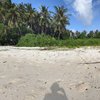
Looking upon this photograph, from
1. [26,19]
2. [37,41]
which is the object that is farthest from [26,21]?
[37,41]

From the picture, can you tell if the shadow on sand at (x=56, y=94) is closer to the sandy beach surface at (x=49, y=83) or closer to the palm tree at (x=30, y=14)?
the sandy beach surface at (x=49, y=83)

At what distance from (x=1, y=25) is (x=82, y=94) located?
6881cm

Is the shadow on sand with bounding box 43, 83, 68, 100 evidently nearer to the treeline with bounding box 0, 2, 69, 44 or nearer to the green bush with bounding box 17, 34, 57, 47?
the green bush with bounding box 17, 34, 57, 47

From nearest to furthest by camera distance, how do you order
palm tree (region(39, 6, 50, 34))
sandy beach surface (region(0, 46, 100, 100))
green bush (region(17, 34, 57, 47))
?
sandy beach surface (region(0, 46, 100, 100)) < green bush (region(17, 34, 57, 47)) < palm tree (region(39, 6, 50, 34))

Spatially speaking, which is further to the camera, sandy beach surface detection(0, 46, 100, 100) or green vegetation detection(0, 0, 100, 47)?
green vegetation detection(0, 0, 100, 47)

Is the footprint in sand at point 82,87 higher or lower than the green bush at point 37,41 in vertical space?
lower

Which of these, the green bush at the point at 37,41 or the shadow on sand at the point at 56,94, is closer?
the shadow on sand at the point at 56,94

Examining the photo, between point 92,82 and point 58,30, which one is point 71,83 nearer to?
point 92,82

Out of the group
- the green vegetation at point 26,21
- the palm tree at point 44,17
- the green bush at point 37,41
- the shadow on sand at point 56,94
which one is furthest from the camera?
the palm tree at point 44,17

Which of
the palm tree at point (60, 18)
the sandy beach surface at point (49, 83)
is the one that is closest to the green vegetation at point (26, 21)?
the palm tree at point (60, 18)

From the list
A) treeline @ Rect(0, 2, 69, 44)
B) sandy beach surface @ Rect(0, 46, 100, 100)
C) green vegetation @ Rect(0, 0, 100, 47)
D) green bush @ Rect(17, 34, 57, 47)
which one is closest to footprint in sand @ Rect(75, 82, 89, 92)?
sandy beach surface @ Rect(0, 46, 100, 100)

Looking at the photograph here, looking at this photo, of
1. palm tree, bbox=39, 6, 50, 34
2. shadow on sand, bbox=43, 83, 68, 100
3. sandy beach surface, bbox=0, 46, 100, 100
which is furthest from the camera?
palm tree, bbox=39, 6, 50, 34

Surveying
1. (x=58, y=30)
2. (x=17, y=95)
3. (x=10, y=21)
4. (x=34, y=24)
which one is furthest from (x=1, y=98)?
(x=34, y=24)

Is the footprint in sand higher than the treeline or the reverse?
the reverse
